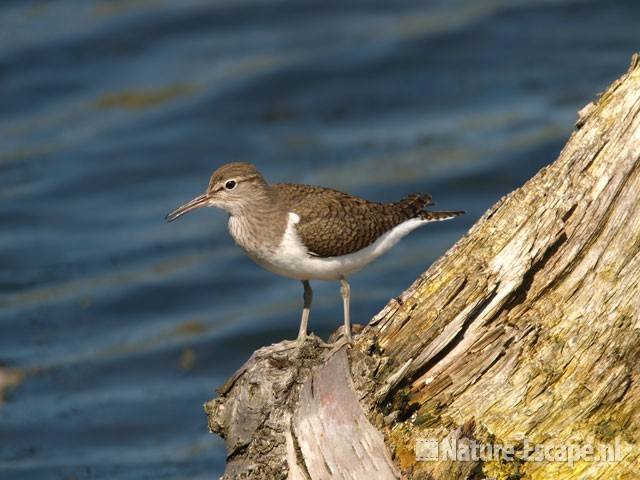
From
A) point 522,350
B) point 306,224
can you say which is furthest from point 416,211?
point 522,350

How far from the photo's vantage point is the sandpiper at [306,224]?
34.3 feet

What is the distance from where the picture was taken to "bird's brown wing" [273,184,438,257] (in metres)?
10.5

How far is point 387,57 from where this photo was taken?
966 inches

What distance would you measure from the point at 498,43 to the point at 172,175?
781 cm

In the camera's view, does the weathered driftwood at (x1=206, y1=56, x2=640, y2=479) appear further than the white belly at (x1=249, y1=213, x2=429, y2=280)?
No

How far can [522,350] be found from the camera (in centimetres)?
857

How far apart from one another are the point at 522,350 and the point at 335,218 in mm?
2727

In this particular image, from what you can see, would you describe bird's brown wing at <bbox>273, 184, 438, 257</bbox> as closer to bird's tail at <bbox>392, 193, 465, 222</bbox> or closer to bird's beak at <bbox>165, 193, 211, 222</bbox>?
bird's tail at <bbox>392, 193, 465, 222</bbox>

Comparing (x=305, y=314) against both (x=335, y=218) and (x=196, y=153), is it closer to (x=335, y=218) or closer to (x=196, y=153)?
(x=335, y=218)

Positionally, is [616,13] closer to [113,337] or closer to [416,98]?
[416,98]

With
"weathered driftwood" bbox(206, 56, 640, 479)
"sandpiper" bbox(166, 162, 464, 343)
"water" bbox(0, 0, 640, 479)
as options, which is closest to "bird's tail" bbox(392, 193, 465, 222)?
"sandpiper" bbox(166, 162, 464, 343)

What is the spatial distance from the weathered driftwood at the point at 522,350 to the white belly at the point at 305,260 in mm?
1671

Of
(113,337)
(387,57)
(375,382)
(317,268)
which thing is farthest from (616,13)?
(375,382)

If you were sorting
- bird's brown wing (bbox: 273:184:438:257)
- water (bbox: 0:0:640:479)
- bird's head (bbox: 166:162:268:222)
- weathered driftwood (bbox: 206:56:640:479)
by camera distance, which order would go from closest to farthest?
weathered driftwood (bbox: 206:56:640:479)
bird's brown wing (bbox: 273:184:438:257)
bird's head (bbox: 166:162:268:222)
water (bbox: 0:0:640:479)
